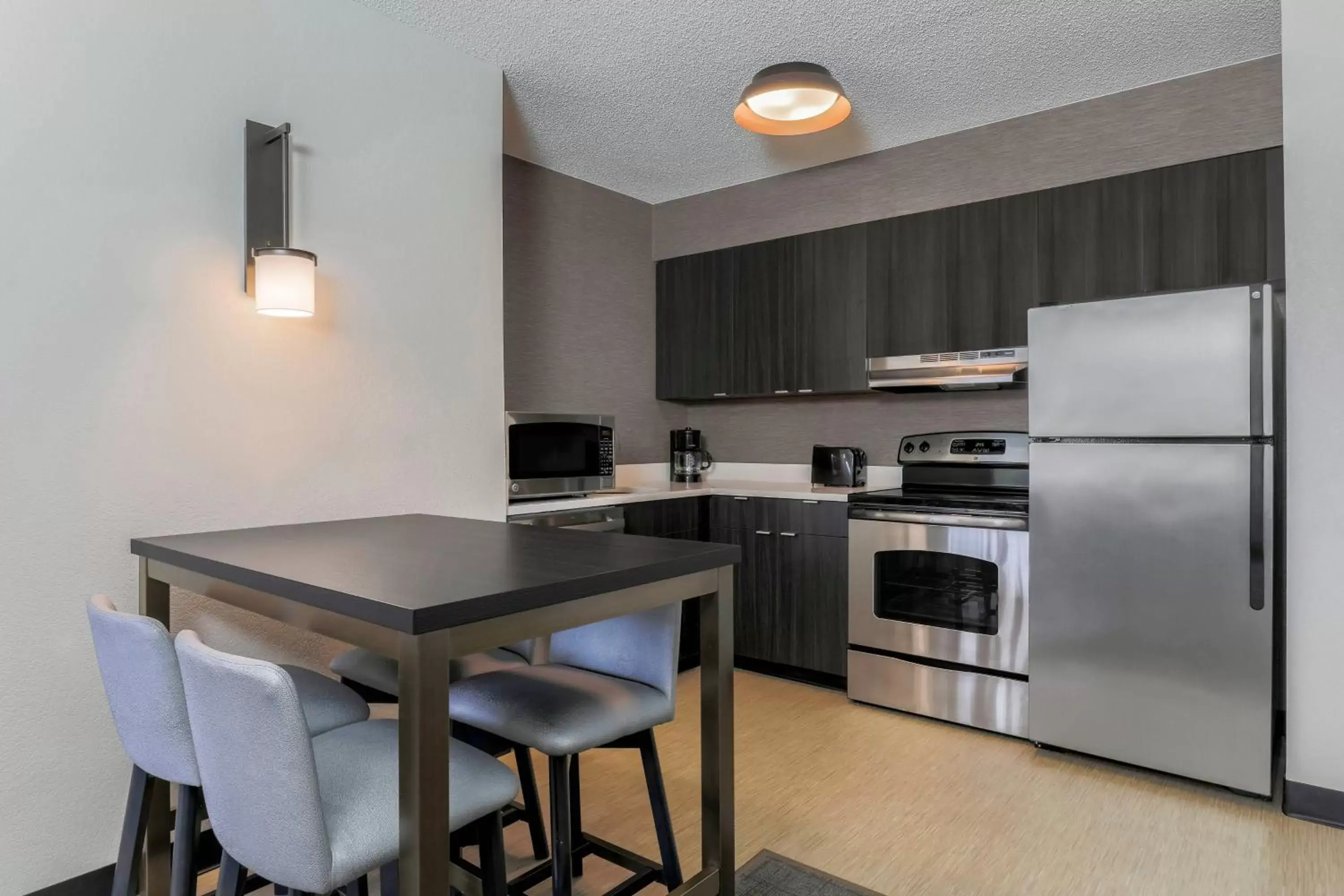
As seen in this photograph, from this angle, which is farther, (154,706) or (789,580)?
(789,580)

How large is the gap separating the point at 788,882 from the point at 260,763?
145cm

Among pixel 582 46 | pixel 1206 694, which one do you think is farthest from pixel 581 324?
pixel 1206 694

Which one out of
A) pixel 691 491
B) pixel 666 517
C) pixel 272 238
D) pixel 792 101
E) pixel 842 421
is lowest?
pixel 666 517

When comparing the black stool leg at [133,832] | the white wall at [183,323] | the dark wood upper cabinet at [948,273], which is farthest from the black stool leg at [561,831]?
the dark wood upper cabinet at [948,273]

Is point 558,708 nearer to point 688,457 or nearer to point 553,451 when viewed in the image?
point 553,451

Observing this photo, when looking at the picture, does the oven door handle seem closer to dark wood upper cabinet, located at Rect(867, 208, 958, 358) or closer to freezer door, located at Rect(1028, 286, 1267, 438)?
freezer door, located at Rect(1028, 286, 1267, 438)

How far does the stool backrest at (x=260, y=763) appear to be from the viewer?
1099 millimetres

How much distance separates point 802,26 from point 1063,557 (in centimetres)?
206

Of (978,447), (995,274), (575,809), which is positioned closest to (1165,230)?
(995,274)

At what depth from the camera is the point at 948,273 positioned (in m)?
3.57

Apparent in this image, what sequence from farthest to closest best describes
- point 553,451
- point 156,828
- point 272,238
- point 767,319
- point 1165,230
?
1. point 767,319
2. point 553,451
3. point 1165,230
4. point 272,238
5. point 156,828

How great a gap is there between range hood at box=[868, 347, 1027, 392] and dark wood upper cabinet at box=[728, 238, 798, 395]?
490mm

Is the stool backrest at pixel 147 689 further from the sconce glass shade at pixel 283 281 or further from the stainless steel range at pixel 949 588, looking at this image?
the stainless steel range at pixel 949 588

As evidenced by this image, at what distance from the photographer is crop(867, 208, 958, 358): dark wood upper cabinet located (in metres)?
3.57
